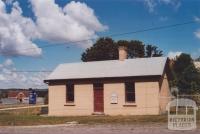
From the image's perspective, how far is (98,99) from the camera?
106 ft

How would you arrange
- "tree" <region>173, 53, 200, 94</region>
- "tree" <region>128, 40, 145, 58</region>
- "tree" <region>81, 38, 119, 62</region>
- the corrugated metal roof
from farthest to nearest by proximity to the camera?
"tree" <region>128, 40, 145, 58</region> → "tree" <region>81, 38, 119, 62</region> → "tree" <region>173, 53, 200, 94</region> → the corrugated metal roof

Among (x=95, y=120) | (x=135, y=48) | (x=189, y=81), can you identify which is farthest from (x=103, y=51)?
(x=95, y=120)

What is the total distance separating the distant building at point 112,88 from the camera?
30.2 meters

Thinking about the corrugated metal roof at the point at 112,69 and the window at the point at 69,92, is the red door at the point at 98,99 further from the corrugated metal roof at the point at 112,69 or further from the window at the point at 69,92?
the window at the point at 69,92

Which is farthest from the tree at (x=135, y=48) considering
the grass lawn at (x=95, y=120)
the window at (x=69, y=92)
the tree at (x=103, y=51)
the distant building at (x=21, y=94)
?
the grass lawn at (x=95, y=120)

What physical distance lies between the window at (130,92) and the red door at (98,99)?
2.08 meters

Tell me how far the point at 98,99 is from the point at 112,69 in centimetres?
258

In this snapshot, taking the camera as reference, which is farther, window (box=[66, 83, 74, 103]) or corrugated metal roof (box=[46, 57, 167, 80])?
window (box=[66, 83, 74, 103])

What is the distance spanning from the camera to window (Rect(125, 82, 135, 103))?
102ft

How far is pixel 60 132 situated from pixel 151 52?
5634 centimetres

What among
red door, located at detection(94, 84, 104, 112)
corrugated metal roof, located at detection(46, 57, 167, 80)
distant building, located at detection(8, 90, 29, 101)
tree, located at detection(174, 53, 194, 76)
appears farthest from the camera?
distant building, located at detection(8, 90, 29, 101)

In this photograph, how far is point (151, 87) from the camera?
3012cm

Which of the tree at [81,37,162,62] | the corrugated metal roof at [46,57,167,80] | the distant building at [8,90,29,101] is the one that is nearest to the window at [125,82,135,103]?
the corrugated metal roof at [46,57,167,80]

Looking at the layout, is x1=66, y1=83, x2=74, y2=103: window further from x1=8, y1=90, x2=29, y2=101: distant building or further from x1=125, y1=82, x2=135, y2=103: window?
x1=8, y1=90, x2=29, y2=101: distant building
